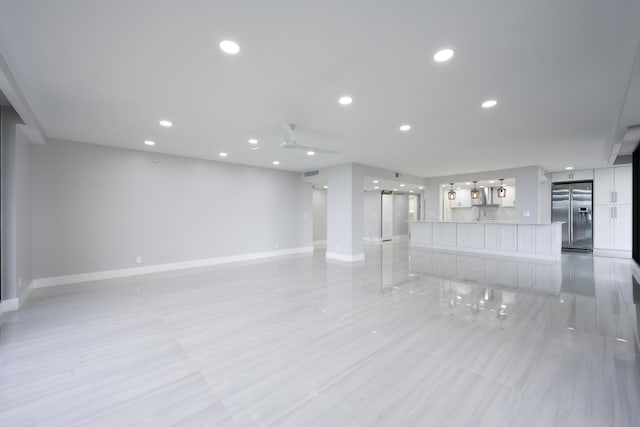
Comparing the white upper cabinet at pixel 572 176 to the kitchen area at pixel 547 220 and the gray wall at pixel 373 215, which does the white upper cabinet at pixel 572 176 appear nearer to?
the kitchen area at pixel 547 220

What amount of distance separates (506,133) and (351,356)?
4738 mm

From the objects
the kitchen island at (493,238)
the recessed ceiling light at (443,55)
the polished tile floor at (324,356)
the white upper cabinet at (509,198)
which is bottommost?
the polished tile floor at (324,356)

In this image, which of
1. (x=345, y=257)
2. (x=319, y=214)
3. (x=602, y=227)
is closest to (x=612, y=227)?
(x=602, y=227)

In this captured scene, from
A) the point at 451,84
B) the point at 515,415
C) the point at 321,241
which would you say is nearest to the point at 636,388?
the point at 515,415

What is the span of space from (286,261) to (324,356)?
494 cm

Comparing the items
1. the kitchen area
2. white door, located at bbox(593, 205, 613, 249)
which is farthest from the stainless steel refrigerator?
white door, located at bbox(593, 205, 613, 249)

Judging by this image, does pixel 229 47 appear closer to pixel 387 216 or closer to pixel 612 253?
pixel 387 216

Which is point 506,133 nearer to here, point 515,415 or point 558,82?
point 558,82

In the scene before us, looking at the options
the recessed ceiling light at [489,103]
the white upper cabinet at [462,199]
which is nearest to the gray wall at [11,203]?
the recessed ceiling light at [489,103]

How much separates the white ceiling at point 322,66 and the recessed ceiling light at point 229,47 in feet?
0.22

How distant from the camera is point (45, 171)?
493 cm

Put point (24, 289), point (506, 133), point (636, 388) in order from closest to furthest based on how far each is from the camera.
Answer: point (636, 388)
point (24, 289)
point (506, 133)

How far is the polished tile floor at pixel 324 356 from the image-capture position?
173cm

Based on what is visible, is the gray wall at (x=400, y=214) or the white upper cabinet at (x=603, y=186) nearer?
the white upper cabinet at (x=603, y=186)
